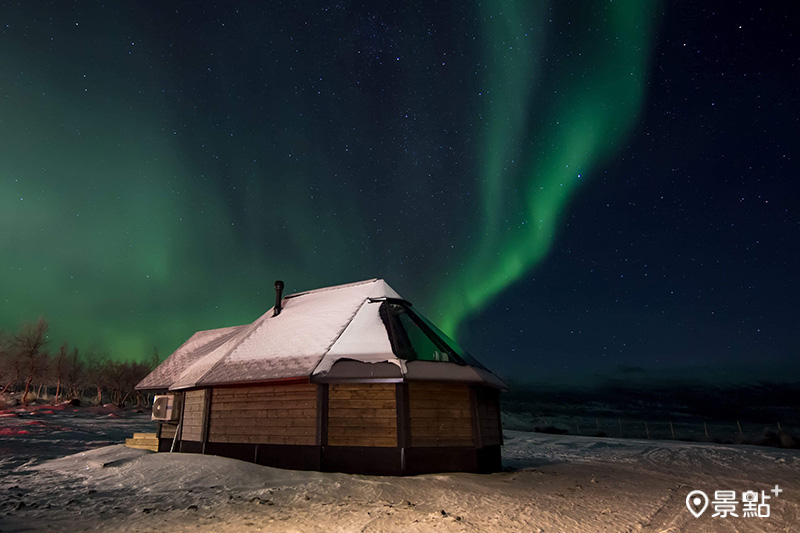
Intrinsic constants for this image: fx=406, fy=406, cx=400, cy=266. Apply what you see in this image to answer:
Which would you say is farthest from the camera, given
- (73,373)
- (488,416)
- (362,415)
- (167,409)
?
(73,373)

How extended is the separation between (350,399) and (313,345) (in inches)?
90.8

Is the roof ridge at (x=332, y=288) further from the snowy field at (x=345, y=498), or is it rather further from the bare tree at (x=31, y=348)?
the bare tree at (x=31, y=348)

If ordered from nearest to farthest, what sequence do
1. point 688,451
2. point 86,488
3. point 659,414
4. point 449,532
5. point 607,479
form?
point 449,532
point 86,488
point 607,479
point 688,451
point 659,414

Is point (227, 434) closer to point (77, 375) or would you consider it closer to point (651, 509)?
point (651, 509)

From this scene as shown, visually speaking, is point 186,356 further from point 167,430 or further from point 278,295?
point 278,295

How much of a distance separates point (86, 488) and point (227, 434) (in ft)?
14.1

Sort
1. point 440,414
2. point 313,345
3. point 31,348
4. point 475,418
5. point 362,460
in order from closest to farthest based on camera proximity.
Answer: point 362,460
point 440,414
point 475,418
point 313,345
point 31,348

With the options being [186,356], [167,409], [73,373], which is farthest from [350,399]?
[73,373]

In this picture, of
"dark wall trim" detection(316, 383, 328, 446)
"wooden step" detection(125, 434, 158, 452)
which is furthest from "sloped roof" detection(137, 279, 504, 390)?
"wooden step" detection(125, 434, 158, 452)

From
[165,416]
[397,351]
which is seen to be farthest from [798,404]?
[165,416]

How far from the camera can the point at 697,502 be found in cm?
852

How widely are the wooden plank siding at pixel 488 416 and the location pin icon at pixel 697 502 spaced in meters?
4.89

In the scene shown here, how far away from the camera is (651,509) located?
778 cm

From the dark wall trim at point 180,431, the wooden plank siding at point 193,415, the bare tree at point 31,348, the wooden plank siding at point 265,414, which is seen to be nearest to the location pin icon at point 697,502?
the wooden plank siding at point 265,414
